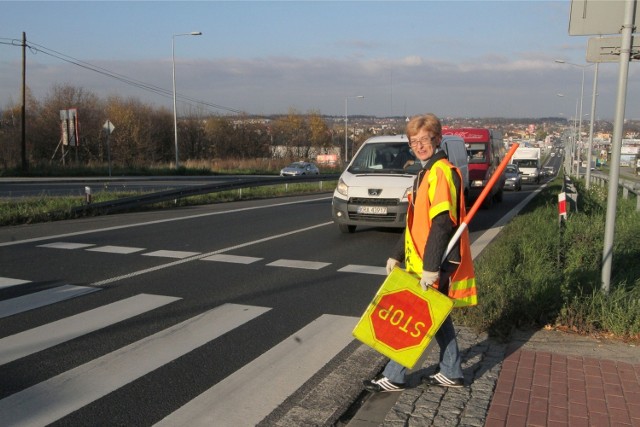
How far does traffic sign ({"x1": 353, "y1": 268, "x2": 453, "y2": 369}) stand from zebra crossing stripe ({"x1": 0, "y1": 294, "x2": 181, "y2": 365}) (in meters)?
2.87

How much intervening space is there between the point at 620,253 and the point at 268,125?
67.6 meters

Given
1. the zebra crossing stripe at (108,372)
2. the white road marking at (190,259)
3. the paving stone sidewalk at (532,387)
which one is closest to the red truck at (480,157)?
the white road marking at (190,259)

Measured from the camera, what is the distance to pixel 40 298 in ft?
22.3

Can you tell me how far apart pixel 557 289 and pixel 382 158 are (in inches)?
277

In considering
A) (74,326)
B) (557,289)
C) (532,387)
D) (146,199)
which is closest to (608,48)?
(557,289)

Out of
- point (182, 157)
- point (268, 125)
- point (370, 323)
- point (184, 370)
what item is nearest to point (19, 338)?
point (184, 370)

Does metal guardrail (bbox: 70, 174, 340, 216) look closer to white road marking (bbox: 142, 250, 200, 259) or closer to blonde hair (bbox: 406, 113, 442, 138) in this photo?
white road marking (bbox: 142, 250, 200, 259)

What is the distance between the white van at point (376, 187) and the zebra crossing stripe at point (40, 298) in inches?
224

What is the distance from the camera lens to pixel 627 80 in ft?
18.5

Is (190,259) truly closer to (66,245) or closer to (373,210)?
(66,245)

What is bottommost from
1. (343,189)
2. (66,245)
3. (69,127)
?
(66,245)

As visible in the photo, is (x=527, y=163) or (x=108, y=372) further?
(x=527, y=163)

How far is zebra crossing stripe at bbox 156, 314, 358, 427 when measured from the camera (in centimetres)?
389

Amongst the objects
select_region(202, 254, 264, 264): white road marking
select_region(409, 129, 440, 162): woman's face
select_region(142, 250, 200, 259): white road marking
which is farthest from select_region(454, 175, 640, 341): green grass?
select_region(142, 250, 200, 259): white road marking
